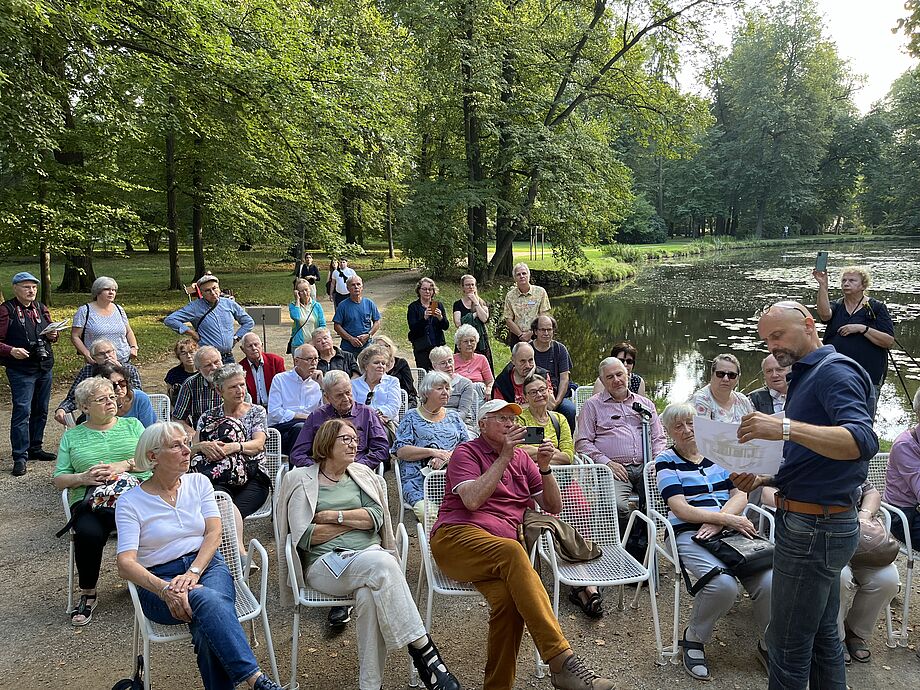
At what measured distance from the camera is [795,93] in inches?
1884

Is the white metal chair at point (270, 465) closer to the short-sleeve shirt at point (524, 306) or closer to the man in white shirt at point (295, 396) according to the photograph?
the man in white shirt at point (295, 396)

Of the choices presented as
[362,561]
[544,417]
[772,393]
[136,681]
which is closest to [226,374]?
[362,561]

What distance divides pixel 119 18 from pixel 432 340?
6.26 m

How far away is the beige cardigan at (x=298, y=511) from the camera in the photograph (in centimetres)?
334

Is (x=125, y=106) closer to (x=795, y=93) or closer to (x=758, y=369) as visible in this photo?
(x=758, y=369)

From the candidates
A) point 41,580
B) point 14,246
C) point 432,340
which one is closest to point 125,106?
point 14,246

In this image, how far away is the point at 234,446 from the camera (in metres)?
4.22

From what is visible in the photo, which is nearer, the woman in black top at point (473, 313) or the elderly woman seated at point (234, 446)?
the elderly woman seated at point (234, 446)

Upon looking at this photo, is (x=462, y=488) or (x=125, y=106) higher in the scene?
(x=125, y=106)

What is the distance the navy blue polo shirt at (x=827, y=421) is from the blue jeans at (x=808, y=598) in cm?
10

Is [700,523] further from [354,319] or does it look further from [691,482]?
[354,319]

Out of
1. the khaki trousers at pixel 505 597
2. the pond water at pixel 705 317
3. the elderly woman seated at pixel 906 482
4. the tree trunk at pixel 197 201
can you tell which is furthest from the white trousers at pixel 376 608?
the tree trunk at pixel 197 201

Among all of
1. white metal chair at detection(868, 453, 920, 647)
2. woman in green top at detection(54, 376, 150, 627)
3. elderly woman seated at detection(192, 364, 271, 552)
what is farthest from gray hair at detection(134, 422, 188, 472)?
white metal chair at detection(868, 453, 920, 647)

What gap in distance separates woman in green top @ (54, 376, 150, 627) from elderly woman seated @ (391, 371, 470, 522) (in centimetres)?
167
